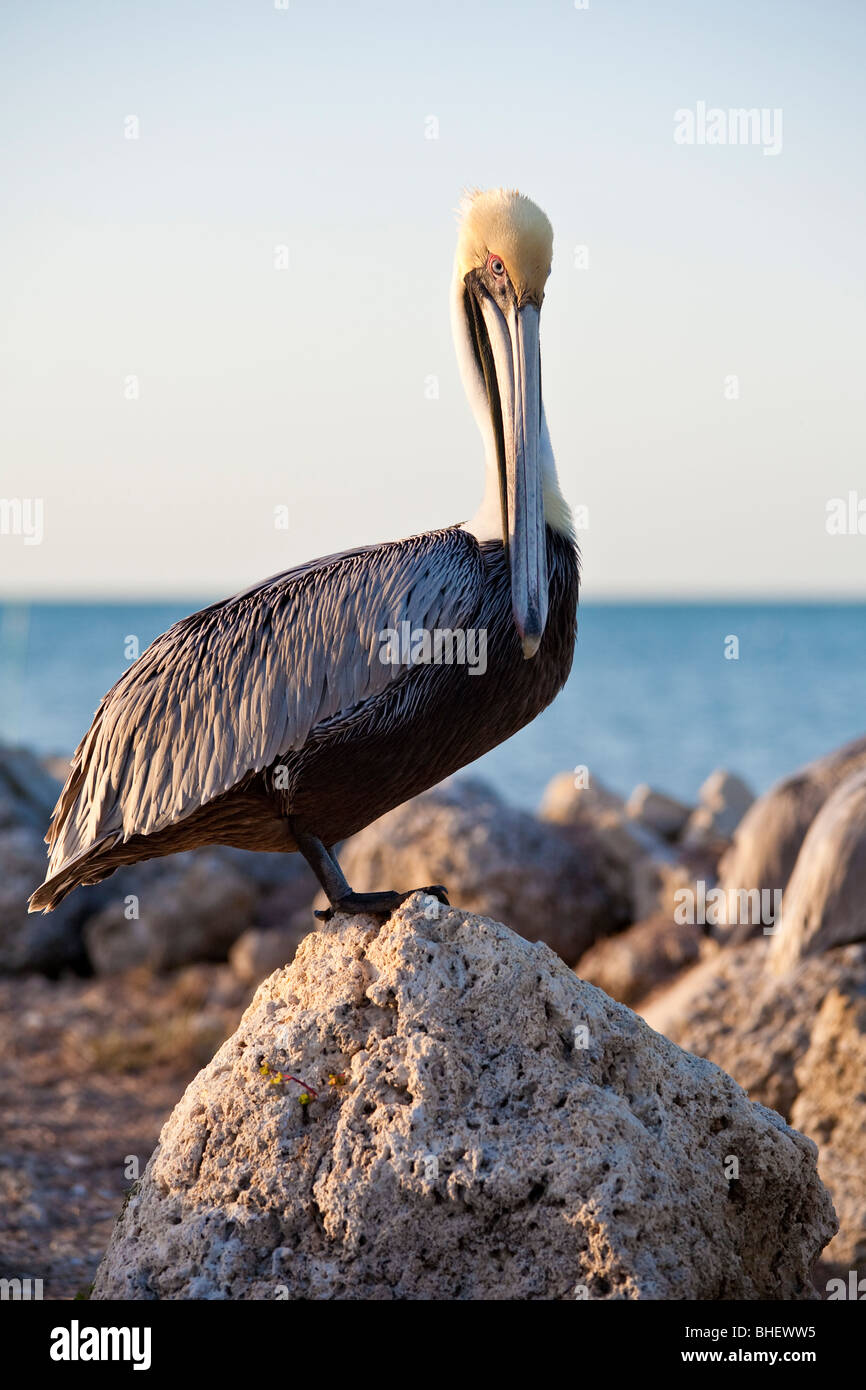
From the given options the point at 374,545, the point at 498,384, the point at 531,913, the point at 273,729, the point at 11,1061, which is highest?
the point at 498,384

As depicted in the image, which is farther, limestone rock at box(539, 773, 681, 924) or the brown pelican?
limestone rock at box(539, 773, 681, 924)

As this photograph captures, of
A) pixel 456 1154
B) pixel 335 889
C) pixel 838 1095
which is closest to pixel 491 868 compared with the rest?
pixel 838 1095

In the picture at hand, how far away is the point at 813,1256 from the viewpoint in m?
4.63

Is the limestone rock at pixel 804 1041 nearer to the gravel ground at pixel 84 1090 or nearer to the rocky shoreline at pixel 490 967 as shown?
the rocky shoreline at pixel 490 967

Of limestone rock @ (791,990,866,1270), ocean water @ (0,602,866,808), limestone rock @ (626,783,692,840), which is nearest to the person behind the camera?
limestone rock @ (791,990,866,1270)

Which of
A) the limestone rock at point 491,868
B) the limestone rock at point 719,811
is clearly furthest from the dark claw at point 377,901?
the limestone rock at point 719,811

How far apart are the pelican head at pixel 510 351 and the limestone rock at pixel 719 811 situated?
914cm

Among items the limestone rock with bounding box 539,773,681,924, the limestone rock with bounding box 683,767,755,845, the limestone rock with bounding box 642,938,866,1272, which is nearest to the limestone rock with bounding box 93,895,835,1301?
the limestone rock with bounding box 642,938,866,1272

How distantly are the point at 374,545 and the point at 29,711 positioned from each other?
2318 inches

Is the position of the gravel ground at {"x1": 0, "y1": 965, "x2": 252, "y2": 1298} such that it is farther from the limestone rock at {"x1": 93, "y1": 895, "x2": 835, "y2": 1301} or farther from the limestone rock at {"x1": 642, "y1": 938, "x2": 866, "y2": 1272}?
the limestone rock at {"x1": 642, "y1": 938, "x2": 866, "y2": 1272}

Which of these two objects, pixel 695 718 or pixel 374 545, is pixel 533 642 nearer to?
pixel 374 545

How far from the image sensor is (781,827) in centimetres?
995

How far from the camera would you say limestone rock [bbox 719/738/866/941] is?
9.88 meters

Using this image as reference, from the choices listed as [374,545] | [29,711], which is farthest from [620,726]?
[374,545]
